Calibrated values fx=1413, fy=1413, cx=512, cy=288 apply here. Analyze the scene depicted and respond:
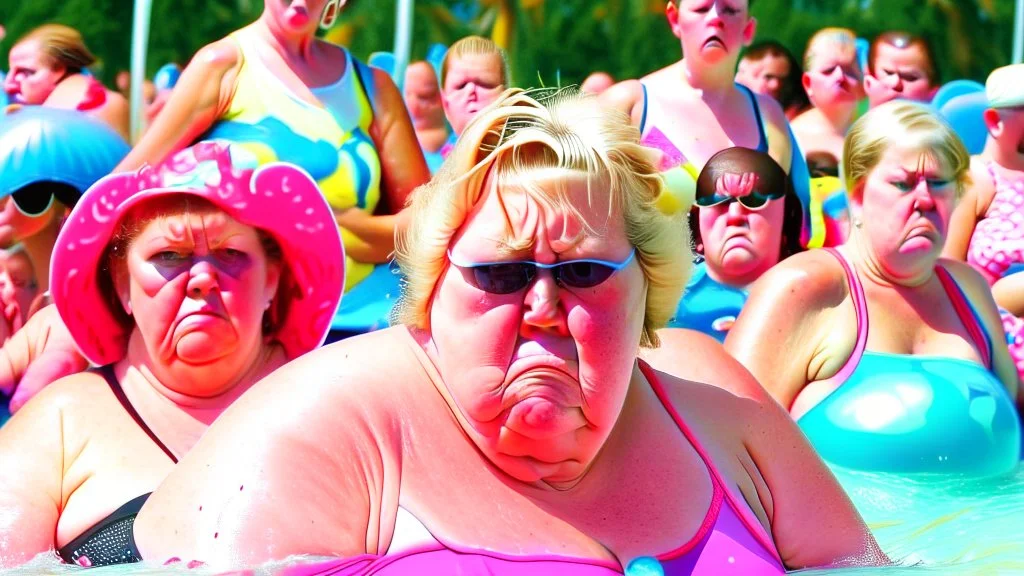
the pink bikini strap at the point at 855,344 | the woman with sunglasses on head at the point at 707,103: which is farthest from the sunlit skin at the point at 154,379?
the woman with sunglasses on head at the point at 707,103

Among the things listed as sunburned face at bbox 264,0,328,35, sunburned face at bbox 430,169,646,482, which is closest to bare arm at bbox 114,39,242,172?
sunburned face at bbox 264,0,328,35

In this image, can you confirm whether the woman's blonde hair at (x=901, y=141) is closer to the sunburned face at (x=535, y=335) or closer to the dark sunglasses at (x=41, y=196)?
the sunburned face at (x=535, y=335)

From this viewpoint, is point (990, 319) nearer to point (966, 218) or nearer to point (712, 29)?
point (966, 218)

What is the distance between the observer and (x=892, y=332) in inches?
169

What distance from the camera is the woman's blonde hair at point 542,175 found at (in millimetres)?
2168

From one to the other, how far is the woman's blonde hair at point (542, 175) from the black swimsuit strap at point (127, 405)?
32.3 inches

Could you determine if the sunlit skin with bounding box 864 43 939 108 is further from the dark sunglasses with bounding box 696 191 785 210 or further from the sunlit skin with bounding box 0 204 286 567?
the sunlit skin with bounding box 0 204 286 567

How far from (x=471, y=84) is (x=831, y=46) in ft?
6.84

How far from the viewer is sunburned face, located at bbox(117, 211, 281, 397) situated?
118 inches

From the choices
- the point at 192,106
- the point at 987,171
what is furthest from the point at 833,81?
the point at 192,106

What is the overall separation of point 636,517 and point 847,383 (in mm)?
2105

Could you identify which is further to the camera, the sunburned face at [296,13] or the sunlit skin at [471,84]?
the sunlit skin at [471,84]

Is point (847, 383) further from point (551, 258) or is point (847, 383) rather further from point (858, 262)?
point (551, 258)

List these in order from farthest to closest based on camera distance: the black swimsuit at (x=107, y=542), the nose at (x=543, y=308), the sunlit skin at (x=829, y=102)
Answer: the sunlit skin at (x=829, y=102)
the black swimsuit at (x=107, y=542)
the nose at (x=543, y=308)
